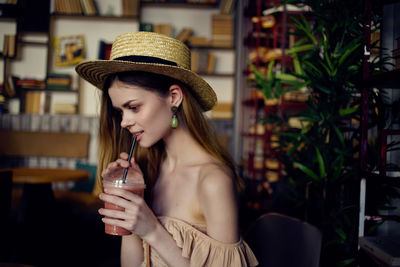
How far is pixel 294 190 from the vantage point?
1.93 metres

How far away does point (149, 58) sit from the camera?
1.03 metres

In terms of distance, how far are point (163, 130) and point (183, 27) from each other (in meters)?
4.23

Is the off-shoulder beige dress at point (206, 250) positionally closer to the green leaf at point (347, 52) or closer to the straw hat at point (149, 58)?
the straw hat at point (149, 58)

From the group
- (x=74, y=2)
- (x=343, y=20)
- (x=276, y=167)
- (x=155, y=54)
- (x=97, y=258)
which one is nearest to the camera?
(x=155, y=54)

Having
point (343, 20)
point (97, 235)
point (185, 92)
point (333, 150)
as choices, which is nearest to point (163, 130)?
point (185, 92)

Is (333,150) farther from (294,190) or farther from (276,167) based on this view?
(276,167)

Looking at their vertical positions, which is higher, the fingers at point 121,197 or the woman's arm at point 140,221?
the fingers at point 121,197

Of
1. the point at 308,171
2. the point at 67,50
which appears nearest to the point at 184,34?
the point at 67,50

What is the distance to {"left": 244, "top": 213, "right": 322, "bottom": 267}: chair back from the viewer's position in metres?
1.02

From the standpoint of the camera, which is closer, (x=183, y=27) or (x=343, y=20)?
(x=343, y=20)

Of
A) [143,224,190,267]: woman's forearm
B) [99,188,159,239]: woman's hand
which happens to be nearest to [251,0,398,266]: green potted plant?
[143,224,190,267]: woman's forearm

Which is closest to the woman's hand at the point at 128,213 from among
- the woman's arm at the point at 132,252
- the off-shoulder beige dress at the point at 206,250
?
the off-shoulder beige dress at the point at 206,250

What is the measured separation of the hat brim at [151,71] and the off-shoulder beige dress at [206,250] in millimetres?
484

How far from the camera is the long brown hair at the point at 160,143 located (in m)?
1.06
